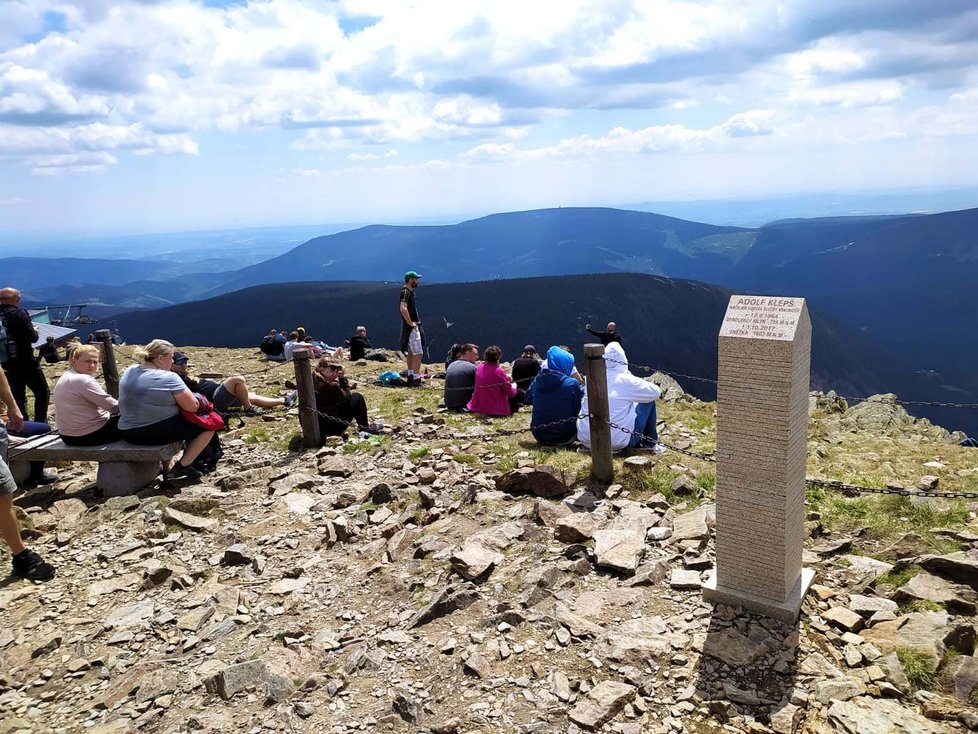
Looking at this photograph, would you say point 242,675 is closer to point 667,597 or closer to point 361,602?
point 361,602

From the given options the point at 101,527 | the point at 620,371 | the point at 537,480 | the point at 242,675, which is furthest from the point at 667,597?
the point at 101,527

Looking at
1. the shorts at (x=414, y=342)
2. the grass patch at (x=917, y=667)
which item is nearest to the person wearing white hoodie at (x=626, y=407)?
the grass patch at (x=917, y=667)

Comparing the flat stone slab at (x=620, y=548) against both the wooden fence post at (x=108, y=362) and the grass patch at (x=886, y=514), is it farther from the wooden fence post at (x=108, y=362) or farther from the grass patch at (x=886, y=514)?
the wooden fence post at (x=108, y=362)

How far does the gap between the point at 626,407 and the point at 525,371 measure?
14.2 feet

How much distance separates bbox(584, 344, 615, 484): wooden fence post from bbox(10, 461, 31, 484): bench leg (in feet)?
24.0

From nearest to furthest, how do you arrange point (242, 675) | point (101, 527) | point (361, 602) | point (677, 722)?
point (677, 722), point (242, 675), point (361, 602), point (101, 527)

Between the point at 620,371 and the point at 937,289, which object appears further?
the point at 937,289

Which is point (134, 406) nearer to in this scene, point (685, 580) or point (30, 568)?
point (30, 568)

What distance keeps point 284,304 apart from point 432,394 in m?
121

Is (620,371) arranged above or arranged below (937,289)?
above

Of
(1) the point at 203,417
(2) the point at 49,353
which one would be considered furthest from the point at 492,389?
(2) the point at 49,353

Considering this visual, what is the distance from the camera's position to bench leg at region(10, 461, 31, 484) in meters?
8.47

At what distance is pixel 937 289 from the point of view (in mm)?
181250

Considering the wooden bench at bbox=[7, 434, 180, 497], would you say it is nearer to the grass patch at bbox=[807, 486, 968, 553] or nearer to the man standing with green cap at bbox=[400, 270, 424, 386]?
the man standing with green cap at bbox=[400, 270, 424, 386]
